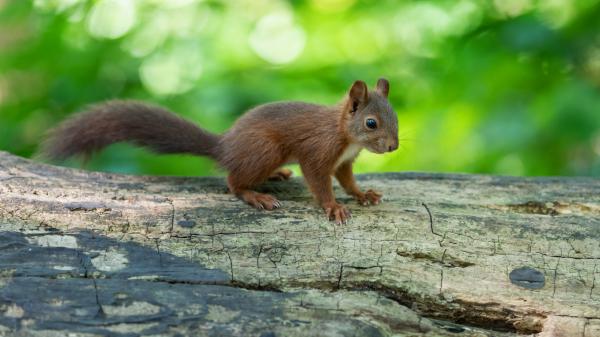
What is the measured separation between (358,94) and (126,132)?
48.2 inches

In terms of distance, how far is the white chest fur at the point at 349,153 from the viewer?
344 centimetres

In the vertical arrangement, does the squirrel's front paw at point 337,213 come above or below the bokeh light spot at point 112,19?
below

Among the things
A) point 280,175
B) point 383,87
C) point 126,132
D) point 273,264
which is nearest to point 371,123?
point 383,87

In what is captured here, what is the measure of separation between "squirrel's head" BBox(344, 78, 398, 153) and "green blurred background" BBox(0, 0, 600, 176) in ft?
1.82

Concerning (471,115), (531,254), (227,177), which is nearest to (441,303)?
(531,254)

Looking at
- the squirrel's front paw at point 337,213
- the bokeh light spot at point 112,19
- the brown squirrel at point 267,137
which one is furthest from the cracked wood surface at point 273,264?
the bokeh light spot at point 112,19

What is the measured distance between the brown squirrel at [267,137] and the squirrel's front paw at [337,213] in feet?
0.08

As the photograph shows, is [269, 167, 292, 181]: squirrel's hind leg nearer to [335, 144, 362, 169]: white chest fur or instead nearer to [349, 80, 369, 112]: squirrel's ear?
[335, 144, 362, 169]: white chest fur

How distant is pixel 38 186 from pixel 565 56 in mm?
3080

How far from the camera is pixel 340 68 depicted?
16.0 feet

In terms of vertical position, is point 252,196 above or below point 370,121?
below

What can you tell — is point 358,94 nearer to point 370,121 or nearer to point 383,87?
point 370,121

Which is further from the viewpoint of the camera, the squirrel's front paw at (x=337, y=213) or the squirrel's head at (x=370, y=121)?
the squirrel's head at (x=370, y=121)

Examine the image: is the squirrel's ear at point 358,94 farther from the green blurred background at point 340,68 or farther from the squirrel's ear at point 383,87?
the green blurred background at point 340,68
